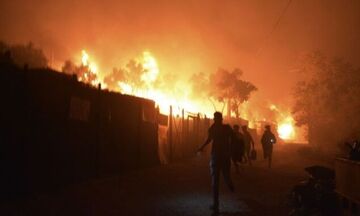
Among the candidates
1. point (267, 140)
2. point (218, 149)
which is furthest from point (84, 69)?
point (218, 149)

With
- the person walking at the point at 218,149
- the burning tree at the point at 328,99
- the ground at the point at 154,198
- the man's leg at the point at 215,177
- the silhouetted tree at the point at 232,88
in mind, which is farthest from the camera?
the silhouetted tree at the point at 232,88

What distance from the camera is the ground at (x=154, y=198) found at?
8922 millimetres

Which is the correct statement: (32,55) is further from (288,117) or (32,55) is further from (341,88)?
(288,117)

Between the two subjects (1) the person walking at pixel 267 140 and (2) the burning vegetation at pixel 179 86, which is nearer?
(1) the person walking at pixel 267 140

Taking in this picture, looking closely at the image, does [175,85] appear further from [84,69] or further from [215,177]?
[215,177]

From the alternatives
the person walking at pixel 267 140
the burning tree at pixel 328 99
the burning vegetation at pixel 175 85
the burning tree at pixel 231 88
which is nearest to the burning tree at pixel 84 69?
the burning vegetation at pixel 175 85

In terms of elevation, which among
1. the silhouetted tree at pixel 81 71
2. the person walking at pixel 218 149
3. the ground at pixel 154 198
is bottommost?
the ground at pixel 154 198

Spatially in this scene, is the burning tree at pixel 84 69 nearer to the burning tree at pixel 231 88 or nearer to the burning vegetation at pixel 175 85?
the burning vegetation at pixel 175 85

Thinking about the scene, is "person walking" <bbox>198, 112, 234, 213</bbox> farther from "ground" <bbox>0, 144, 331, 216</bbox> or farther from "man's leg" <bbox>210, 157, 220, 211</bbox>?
"ground" <bbox>0, 144, 331, 216</bbox>

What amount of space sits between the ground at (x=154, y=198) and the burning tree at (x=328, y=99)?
3771cm

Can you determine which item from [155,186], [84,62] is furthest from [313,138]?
[84,62]

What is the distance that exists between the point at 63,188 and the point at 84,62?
299ft

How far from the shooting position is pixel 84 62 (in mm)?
99188

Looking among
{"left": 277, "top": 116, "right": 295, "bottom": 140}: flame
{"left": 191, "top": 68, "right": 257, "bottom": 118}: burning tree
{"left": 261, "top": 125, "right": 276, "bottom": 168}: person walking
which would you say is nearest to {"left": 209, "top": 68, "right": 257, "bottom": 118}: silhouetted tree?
{"left": 191, "top": 68, "right": 257, "bottom": 118}: burning tree
